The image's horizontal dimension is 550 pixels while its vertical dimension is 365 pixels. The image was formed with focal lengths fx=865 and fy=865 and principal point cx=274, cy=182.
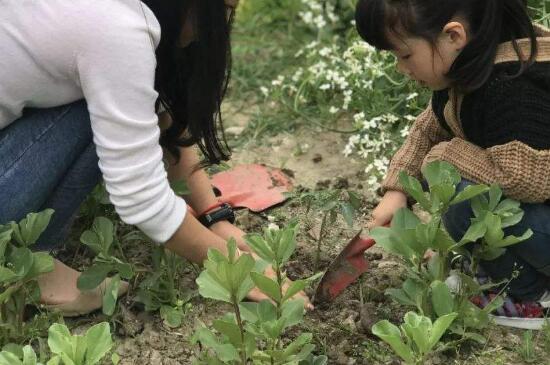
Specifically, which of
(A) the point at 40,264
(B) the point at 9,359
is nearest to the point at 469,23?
(A) the point at 40,264

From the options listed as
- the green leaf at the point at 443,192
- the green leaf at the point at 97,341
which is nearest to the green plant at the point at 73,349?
the green leaf at the point at 97,341

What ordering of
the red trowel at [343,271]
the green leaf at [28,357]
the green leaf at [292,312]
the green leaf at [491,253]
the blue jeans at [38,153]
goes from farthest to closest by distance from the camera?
the red trowel at [343,271], the blue jeans at [38,153], the green leaf at [491,253], the green leaf at [292,312], the green leaf at [28,357]

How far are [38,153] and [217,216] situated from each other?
19.5 inches

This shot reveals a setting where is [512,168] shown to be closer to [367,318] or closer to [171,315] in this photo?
[367,318]

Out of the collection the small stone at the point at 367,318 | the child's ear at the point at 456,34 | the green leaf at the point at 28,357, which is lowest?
the small stone at the point at 367,318

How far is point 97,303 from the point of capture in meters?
2.02

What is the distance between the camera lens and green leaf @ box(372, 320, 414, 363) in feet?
4.91

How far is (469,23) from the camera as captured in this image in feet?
5.97

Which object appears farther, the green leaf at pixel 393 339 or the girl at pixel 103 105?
the girl at pixel 103 105

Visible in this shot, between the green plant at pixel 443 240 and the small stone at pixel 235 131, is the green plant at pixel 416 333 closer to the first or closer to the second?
the green plant at pixel 443 240

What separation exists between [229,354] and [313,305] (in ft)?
1.61

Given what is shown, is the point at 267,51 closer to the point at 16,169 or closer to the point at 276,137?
the point at 276,137

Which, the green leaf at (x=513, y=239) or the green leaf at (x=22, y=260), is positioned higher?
the green leaf at (x=513, y=239)

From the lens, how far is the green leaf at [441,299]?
172 centimetres
